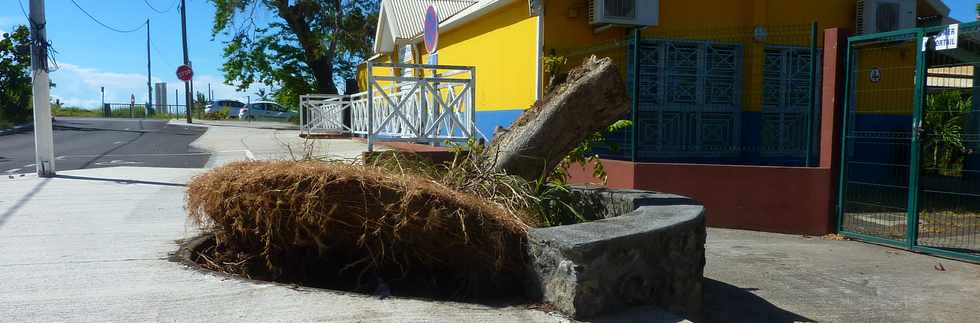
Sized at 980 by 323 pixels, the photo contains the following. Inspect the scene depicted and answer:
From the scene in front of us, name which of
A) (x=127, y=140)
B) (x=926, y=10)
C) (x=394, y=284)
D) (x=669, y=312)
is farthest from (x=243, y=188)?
(x=127, y=140)

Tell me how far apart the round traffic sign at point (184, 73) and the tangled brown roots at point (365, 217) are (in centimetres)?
2908

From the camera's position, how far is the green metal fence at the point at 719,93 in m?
9.42

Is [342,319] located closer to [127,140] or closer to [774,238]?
[774,238]

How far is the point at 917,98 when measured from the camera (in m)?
6.38

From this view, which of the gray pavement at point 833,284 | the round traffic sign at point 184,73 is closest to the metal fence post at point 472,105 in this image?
the gray pavement at point 833,284

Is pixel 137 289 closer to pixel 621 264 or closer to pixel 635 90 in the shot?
pixel 621 264

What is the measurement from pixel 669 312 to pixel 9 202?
22.2 ft

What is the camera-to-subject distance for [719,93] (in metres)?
10.2

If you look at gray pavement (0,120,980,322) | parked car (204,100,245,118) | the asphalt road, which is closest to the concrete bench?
gray pavement (0,120,980,322)

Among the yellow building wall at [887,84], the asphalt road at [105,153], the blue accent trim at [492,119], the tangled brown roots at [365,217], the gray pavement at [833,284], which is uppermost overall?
the yellow building wall at [887,84]

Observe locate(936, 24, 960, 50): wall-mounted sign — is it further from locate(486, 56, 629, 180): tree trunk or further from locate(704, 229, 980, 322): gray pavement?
locate(486, 56, 629, 180): tree trunk

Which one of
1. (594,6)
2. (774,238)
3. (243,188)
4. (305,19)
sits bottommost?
(774,238)

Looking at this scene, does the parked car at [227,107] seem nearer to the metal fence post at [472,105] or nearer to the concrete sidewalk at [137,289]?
the metal fence post at [472,105]

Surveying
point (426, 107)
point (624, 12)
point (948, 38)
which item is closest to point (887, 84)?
point (624, 12)
